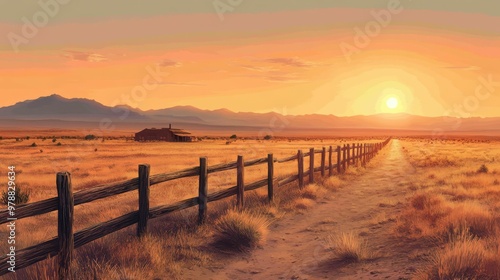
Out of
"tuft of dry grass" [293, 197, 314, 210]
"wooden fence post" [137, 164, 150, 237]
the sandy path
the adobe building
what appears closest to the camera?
the sandy path

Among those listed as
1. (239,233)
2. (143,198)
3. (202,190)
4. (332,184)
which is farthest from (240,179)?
(332,184)

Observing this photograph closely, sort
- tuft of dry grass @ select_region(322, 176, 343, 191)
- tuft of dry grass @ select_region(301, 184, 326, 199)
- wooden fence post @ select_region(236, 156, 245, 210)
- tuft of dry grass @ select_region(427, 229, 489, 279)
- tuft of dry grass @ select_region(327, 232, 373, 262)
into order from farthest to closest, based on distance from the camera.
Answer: tuft of dry grass @ select_region(322, 176, 343, 191)
tuft of dry grass @ select_region(301, 184, 326, 199)
wooden fence post @ select_region(236, 156, 245, 210)
tuft of dry grass @ select_region(327, 232, 373, 262)
tuft of dry grass @ select_region(427, 229, 489, 279)

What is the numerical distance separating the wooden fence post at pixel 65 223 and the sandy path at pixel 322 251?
189 centimetres

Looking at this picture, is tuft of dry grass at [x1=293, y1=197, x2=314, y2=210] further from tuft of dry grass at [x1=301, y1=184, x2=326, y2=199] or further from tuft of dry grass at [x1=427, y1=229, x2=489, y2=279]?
tuft of dry grass at [x1=427, y1=229, x2=489, y2=279]

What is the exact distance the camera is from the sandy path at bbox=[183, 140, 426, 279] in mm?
7027

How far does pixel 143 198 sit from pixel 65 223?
6.28ft

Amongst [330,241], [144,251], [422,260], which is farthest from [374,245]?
Answer: [144,251]

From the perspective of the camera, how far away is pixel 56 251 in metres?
5.89

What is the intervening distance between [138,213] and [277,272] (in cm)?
264

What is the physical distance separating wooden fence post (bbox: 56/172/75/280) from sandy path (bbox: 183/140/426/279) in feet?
6.20

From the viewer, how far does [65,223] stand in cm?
592

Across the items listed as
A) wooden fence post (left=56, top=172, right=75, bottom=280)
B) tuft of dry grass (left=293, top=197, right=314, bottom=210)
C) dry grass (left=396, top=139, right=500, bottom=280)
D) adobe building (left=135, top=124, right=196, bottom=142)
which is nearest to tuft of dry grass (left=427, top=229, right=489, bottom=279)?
dry grass (left=396, top=139, right=500, bottom=280)

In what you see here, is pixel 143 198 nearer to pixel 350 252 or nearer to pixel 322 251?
pixel 322 251

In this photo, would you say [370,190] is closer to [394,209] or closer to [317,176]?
[317,176]
